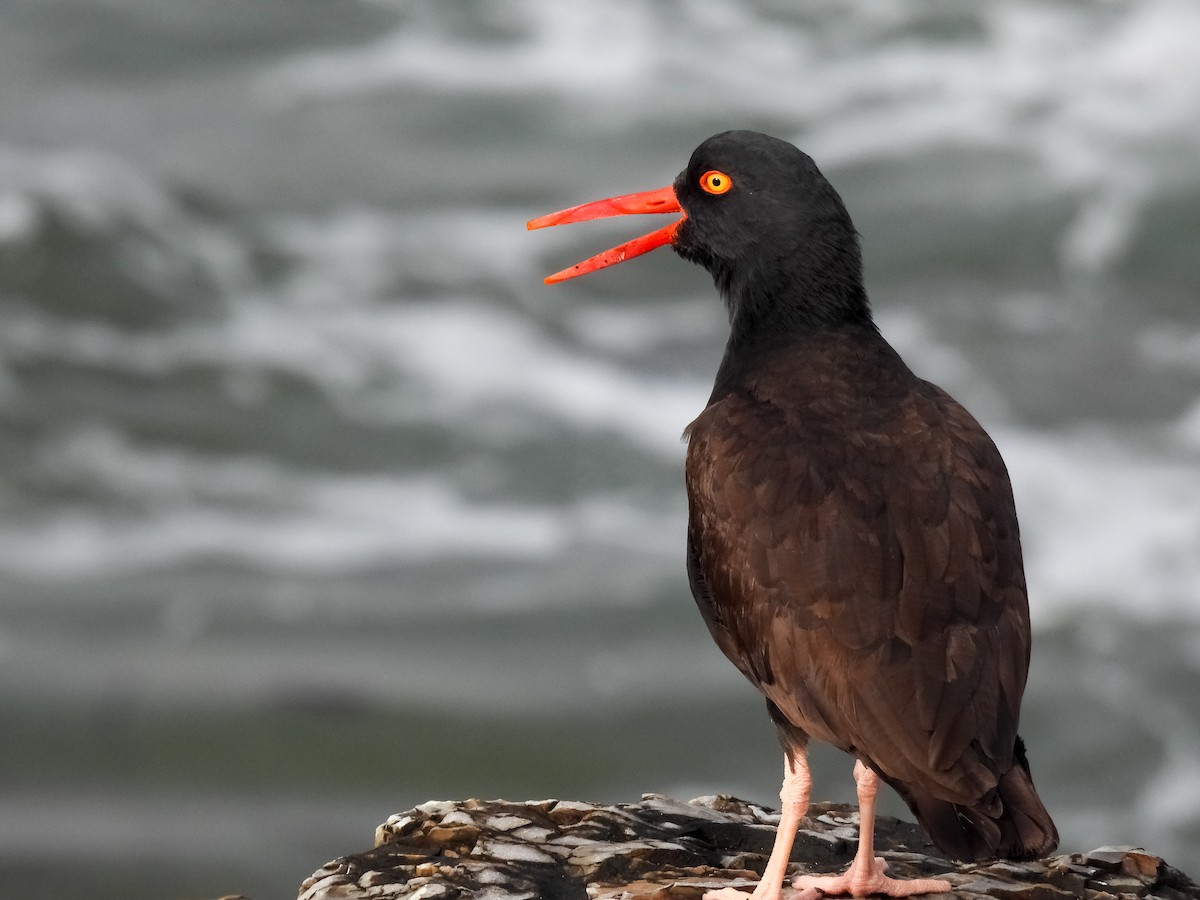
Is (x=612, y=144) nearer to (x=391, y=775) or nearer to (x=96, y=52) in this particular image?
(x=96, y=52)

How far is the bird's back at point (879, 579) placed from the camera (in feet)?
15.4

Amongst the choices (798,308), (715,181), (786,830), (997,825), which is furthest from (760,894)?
(715,181)

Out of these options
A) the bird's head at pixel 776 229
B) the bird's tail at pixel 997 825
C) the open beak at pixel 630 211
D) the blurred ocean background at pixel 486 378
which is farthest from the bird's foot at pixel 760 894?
the blurred ocean background at pixel 486 378

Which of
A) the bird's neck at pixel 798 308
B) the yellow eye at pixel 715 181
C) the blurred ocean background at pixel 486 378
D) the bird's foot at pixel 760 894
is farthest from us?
the blurred ocean background at pixel 486 378

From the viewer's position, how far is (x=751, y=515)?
17.0 ft

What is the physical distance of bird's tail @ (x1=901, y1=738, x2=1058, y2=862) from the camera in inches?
181

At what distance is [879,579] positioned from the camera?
4.90m

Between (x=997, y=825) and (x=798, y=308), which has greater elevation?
(x=798, y=308)

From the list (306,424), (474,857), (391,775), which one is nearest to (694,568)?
(474,857)

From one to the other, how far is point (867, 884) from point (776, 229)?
89.9 inches

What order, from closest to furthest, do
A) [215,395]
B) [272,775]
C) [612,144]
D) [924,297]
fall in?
1. [272,775]
2. [215,395]
3. [924,297]
4. [612,144]

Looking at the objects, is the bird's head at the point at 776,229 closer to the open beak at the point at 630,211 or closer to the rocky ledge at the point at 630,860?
the open beak at the point at 630,211

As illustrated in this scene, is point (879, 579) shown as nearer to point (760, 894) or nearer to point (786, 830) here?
point (786, 830)

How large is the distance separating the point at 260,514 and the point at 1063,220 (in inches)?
413
